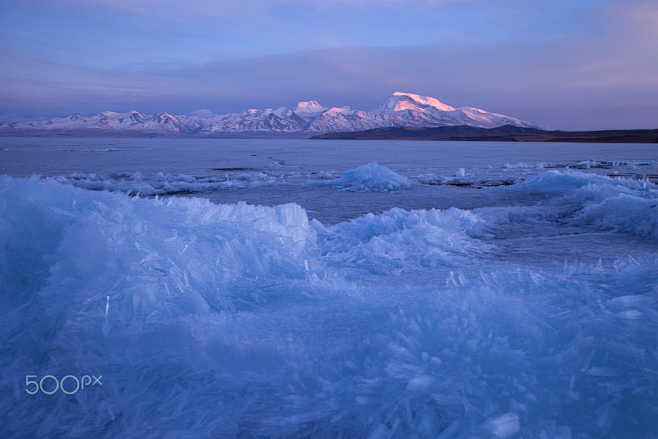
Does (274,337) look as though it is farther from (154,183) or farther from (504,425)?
(154,183)

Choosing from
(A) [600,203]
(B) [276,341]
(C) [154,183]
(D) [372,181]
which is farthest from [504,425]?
(C) [154,183]

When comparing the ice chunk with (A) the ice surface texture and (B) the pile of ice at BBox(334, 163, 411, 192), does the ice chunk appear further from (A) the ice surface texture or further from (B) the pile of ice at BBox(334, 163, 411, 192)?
(B) the pile of ice at BBox(334, 163, 411, 192)

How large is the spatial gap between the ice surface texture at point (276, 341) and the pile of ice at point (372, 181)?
9.21 m

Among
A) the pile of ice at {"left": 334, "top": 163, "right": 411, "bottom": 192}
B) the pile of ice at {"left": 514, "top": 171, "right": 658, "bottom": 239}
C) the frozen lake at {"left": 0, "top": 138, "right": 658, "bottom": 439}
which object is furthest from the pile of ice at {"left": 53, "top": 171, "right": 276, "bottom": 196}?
the frozen lake at {"left": 0, "top": 138, "right": 658, "bottom": 439}

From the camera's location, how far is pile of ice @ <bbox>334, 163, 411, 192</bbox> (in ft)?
37.6

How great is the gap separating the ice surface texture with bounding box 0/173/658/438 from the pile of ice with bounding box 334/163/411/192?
9.21 m

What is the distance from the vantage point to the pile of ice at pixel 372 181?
11472 millimetres

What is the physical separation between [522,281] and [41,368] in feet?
7.02

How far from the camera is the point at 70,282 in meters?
1.74

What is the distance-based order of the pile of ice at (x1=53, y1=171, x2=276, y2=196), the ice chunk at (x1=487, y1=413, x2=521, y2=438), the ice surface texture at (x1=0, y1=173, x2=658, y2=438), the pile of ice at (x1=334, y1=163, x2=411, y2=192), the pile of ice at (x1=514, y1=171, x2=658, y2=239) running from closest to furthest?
1. the ice chunk at (x1=487, y1=413, x2=521, y2=438)
2. the ice surface texture at (x1=0, y1=173, x2=658, y2=438)
3. the pile of ice at (x1=514, y1=171, x2=658, y2=239)
4. the pile of ice at (x1=53, y1=171, x2=276, y2=196)
5. the pile of ice at (x1=334, y1=163, x2=411, y2=192)

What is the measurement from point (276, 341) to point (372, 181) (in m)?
10.4

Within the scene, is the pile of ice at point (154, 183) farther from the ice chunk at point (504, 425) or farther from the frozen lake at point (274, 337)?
the ice chunk at point (504, 425)

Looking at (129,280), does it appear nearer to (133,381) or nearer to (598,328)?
(133,381)

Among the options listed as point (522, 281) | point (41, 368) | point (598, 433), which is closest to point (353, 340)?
point (598, 433)
